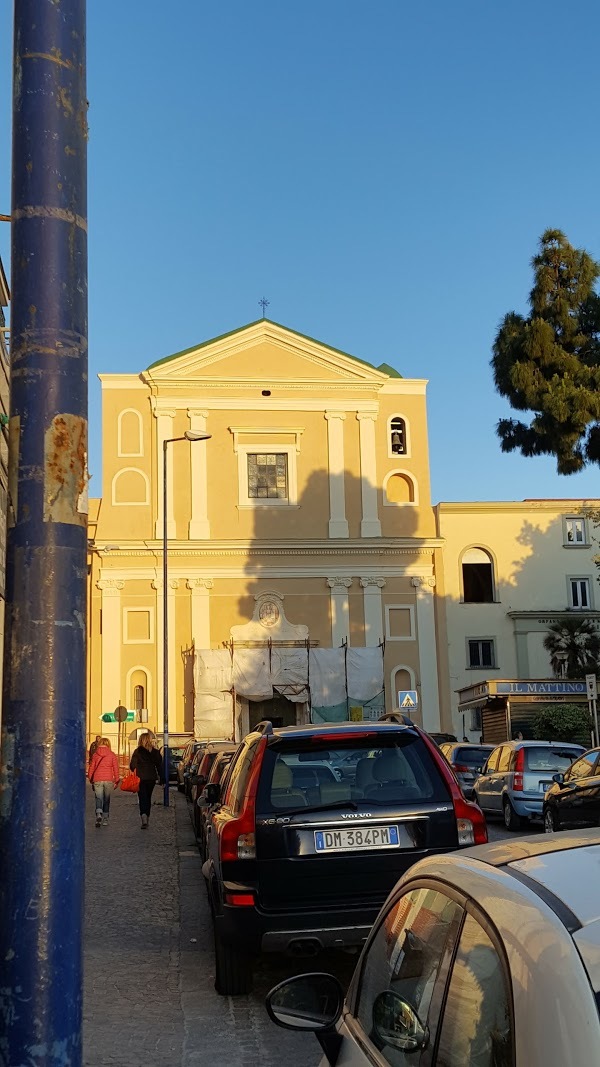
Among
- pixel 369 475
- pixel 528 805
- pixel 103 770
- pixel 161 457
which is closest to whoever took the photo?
pixel 528 805

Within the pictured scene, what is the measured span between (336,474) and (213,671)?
33.5 feet

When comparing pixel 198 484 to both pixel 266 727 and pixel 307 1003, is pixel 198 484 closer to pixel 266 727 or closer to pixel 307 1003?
pixel 266 727

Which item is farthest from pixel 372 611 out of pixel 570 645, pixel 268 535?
pixel 570 645

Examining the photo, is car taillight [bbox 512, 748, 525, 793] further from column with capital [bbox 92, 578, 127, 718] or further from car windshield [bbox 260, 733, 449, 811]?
column with capital [bbox 92, 578, 127, 718]

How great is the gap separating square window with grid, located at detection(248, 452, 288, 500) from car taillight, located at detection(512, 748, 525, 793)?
30993 mm

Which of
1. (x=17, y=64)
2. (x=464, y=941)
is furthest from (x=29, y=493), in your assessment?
(x=464, y=941)

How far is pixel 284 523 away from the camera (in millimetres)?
50281

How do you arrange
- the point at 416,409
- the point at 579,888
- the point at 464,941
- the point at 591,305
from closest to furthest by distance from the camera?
the point at 579,888
the point at 464,941
the point at 591,305
the point at 416,409

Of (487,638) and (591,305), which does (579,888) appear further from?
(487,638)

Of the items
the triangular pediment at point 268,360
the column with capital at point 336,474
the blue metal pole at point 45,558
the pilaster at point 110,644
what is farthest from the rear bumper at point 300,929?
the triangular pediment at point 268,360

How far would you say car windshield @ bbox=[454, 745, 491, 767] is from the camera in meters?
25.9

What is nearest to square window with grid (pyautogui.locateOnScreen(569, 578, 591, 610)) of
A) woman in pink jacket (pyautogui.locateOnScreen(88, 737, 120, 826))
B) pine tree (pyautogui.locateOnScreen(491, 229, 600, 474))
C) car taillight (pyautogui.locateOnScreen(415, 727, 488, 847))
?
A: pine tree (pyautogui.locateOnScreen(491, 229, 600, 474))

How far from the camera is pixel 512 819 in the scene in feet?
65.4

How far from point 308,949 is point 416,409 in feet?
152
